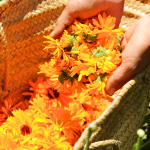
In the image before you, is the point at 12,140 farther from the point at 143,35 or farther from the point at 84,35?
the point at 143,35

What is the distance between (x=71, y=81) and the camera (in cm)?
65

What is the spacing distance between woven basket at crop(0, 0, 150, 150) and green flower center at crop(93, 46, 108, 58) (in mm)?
112

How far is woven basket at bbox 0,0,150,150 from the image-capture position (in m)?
0.57

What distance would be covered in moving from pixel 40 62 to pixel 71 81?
0.36 metres

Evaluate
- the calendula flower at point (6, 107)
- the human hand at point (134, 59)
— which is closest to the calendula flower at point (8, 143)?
the calendula flower at point (6, 107)

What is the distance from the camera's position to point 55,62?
68cm

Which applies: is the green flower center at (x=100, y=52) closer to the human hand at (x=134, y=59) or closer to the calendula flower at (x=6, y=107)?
the human hand at (x=134, y=59)

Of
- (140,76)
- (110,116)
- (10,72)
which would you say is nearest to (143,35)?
(140,76)

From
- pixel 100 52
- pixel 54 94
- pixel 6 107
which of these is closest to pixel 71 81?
pixel 100 52

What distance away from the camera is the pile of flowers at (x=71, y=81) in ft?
1.94

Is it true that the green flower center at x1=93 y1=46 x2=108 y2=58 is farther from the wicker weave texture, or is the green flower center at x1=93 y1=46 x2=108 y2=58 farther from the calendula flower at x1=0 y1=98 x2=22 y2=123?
the calendula flower at x1=0 y1=98 x2=22 y2=123

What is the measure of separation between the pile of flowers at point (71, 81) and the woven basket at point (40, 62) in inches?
3.3

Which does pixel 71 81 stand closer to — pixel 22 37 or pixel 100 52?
pixel 100 52

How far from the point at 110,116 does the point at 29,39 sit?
502 mm
